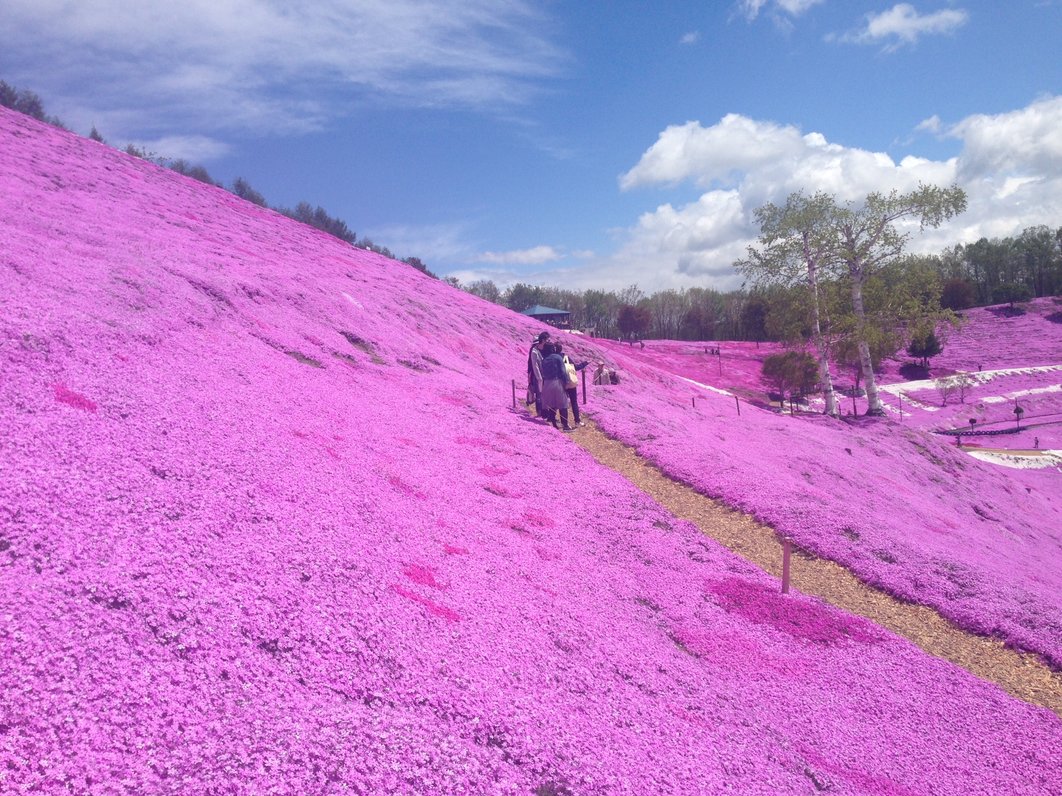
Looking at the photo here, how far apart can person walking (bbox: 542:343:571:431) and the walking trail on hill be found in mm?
2133

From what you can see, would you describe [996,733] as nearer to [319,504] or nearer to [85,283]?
[319,504]

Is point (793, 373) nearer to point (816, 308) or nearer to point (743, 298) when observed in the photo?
point (816, 308)

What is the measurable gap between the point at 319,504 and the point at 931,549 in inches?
409

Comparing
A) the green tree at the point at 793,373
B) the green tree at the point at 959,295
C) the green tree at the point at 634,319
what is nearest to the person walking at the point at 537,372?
the green tree at the point at 793,373

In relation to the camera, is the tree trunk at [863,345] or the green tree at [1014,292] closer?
the tree trunk at [863,345]

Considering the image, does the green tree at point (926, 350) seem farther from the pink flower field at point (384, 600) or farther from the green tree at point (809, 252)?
the pink flower field at point (384, 600)

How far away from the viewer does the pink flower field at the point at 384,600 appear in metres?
3.34

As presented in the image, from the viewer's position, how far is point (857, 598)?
8641 millimetres

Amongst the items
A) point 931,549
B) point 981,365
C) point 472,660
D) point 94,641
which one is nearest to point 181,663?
point 94,641

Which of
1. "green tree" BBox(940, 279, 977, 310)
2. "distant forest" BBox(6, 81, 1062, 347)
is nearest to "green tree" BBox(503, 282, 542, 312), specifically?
"distant forest" BBox(6, 81, 1062, 347)

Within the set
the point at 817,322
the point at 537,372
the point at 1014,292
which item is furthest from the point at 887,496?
the point at 1014,292

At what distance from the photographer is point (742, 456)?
51.1 ft

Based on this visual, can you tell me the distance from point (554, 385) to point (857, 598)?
316 inches

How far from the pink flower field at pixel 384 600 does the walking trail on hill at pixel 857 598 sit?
337 millimetres
